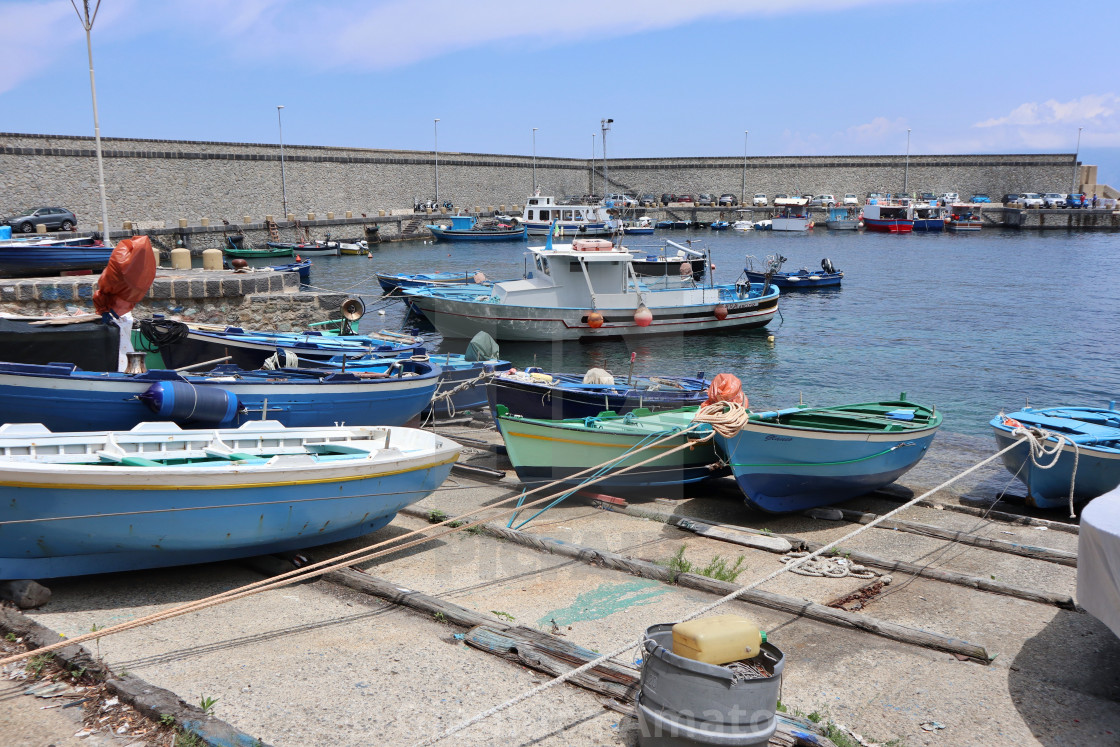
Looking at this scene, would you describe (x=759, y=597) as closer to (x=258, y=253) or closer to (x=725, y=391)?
(x=725, y=391)

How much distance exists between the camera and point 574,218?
5594 centimetres

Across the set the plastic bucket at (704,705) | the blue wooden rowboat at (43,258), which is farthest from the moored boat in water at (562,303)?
the plastic bucket at (704,705)

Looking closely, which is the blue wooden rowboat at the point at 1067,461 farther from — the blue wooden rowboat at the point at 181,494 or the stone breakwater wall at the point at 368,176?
the stone breakwater wall at the point at 368,176

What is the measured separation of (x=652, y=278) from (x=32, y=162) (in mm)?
35636

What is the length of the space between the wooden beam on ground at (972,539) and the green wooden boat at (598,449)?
5.00 ft

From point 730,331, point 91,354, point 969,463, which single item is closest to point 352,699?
point 91,354

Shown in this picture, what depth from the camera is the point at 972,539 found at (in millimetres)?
8352

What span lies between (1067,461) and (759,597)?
5.23 m

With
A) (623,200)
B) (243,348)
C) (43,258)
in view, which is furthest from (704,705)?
(623,200)

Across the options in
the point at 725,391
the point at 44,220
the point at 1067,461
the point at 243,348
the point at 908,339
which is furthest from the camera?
the point at 44,220

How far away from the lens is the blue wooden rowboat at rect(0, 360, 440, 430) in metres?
8.12

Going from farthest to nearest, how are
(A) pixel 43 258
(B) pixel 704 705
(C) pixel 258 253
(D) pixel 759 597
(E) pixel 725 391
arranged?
1. (C) pixel 258 253
2. (A) pixel 43 258
3. (E) pixel 725 391
4. (D) pixel 759 597
5. (B) pixel 704 705

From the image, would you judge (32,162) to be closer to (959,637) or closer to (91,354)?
(91,354)

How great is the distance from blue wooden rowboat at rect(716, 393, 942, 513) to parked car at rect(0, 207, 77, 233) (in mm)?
36230
